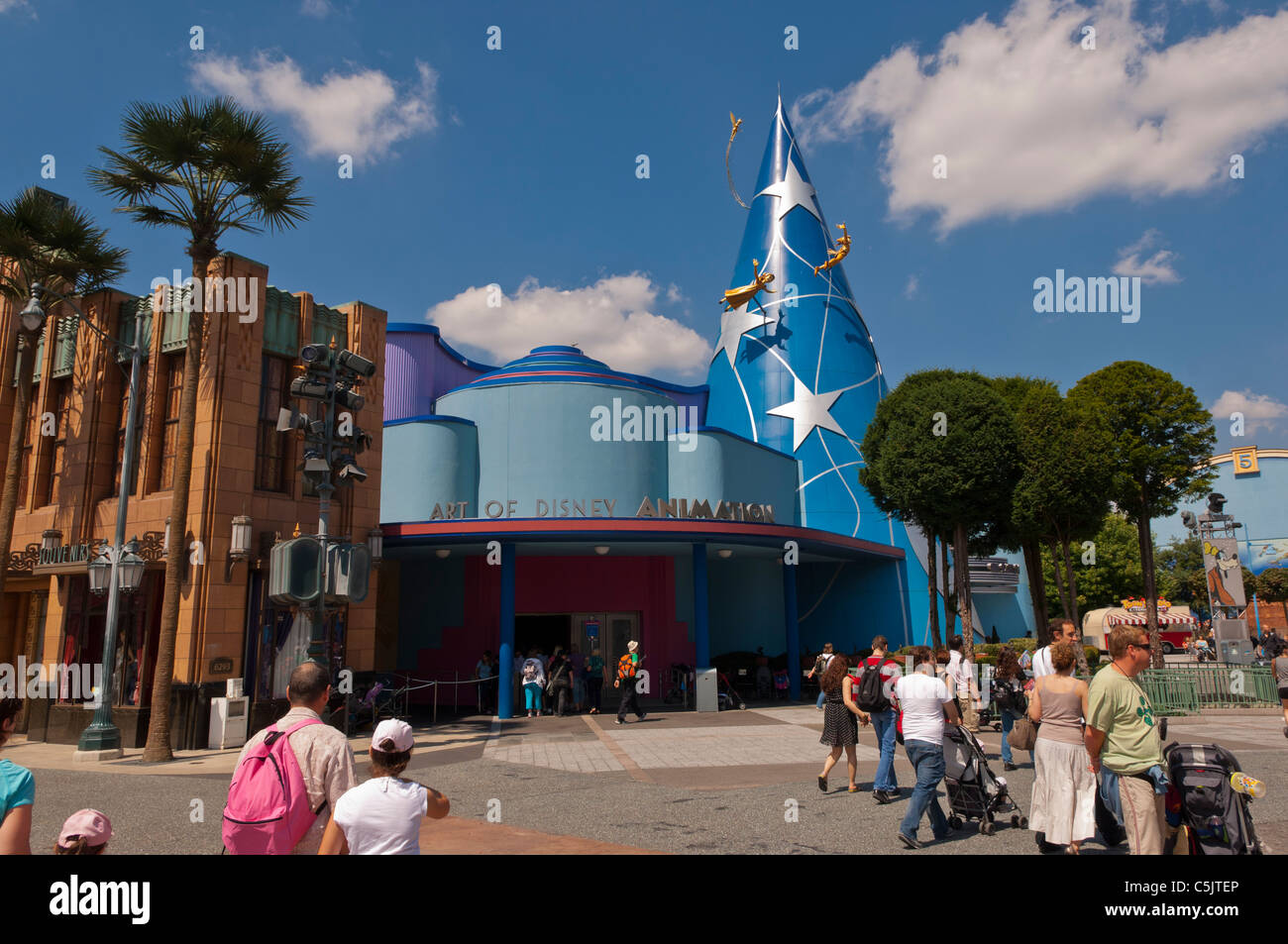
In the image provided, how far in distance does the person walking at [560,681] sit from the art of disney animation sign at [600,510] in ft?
11.8

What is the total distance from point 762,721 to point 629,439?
989 centimetres

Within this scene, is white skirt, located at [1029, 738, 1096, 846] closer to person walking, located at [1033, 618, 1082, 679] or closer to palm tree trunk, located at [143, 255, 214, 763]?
person walking, located at [1033, 618, 1082, 679]

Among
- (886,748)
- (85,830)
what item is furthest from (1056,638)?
(85,830)

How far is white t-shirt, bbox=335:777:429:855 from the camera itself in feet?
11.6

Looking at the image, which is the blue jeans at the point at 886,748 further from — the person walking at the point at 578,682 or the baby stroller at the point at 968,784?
the person walking at the point at 578,682

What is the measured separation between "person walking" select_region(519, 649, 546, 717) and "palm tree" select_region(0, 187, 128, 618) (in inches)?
425

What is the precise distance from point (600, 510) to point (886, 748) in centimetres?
1514

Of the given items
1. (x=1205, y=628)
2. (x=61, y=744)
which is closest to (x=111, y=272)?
(x=61, y=744)

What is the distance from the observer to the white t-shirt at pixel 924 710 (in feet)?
24.2

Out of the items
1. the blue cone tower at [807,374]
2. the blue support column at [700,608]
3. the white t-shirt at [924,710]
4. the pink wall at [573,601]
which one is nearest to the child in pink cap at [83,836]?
the white t-shirt at [924,710]

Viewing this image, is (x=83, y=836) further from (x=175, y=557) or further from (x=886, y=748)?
(x=175, y=557)

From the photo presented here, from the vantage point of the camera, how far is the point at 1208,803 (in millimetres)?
4930

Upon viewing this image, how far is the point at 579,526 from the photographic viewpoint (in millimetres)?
19562
